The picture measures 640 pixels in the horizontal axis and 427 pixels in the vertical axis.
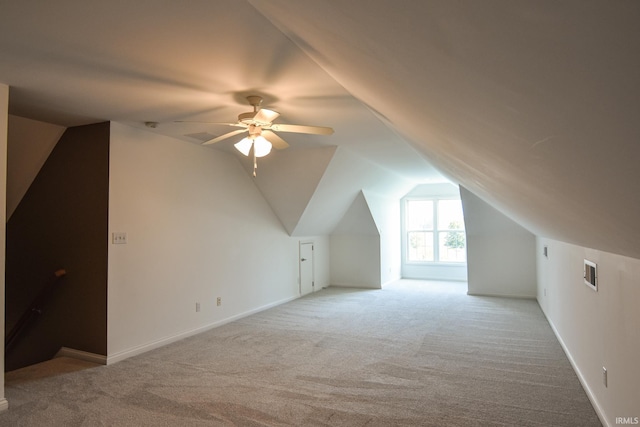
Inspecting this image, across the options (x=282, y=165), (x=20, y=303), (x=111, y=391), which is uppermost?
(x=282, y=165)

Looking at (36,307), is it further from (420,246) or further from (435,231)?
(435,231)

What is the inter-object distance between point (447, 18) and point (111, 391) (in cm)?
A: 379

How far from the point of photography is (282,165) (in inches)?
222

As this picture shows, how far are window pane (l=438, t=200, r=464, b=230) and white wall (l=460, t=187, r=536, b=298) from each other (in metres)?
2.02

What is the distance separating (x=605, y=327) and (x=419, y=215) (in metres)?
7.31

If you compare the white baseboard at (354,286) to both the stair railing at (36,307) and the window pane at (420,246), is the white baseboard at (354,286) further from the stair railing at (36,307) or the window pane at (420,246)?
the stair railing at (36,307)

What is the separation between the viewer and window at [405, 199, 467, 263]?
9.40 metres

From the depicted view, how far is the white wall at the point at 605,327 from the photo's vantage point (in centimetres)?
210

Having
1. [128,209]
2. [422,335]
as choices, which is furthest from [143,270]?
[422,335]

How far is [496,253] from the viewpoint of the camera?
23.9 feet

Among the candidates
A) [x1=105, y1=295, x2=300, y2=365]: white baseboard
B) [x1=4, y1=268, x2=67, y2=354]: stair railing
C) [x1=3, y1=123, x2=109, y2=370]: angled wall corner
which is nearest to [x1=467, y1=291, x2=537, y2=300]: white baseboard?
[x1=105, y1=295, x2=300, y2=365]: white baseboard

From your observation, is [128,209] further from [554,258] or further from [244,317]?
[554,258]

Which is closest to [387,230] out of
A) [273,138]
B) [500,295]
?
[500,295]

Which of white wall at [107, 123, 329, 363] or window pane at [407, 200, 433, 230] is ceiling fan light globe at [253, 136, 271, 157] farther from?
window pane at [407, 200, 433, 230]
